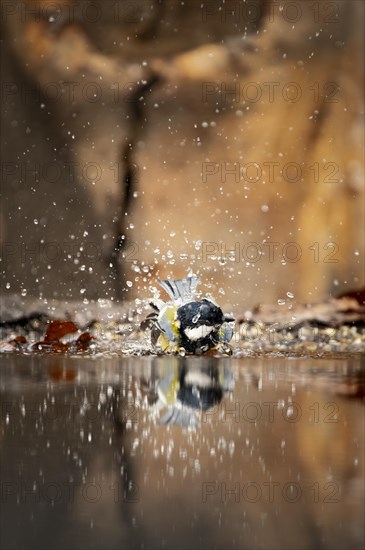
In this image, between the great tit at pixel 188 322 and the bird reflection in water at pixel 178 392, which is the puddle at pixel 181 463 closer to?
the bird reflection in water at pixel 178 392

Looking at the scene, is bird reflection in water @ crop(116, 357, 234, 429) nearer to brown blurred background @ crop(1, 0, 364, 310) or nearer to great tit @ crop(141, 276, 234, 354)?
great tit @ crop(141, 276, 234, 354)

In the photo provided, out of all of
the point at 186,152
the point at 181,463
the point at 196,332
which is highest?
the point at 186,152

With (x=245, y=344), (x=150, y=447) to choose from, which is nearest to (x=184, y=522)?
(x=150, y=447)

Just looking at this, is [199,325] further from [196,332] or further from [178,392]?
[178,392]

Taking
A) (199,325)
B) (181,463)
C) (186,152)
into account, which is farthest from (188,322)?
(181,463)

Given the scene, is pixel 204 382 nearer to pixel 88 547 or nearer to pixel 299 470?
pixel 299 470

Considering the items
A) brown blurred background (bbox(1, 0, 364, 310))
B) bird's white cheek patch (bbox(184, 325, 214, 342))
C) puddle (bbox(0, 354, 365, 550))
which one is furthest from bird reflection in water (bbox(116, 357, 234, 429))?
brown blurred background (bbox(1, 0, 364, 310))
